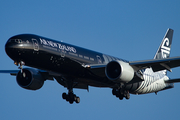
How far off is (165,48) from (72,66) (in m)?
21.7

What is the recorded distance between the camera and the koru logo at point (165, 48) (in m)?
46.2

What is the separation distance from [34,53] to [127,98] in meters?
15.0

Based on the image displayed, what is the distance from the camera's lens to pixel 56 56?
2858 centimetres

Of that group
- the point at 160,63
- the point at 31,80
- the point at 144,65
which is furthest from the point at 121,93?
the point at 31,80

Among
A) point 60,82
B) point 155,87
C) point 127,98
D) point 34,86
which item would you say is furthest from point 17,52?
point 155,87

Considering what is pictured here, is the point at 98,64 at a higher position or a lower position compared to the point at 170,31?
lower

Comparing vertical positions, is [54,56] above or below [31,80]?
above

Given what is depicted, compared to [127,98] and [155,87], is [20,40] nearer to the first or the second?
[127,98]

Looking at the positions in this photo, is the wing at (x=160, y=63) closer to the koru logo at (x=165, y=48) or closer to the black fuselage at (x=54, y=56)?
the black fuselage at (x=54, y=56)

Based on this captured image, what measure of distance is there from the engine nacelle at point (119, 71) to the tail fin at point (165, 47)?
52.0 feet

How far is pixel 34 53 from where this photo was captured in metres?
27.4

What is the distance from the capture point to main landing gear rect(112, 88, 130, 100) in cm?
3719

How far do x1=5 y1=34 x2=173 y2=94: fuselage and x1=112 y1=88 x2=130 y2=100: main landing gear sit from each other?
8.27 feet

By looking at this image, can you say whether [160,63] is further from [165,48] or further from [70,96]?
[165,48]
